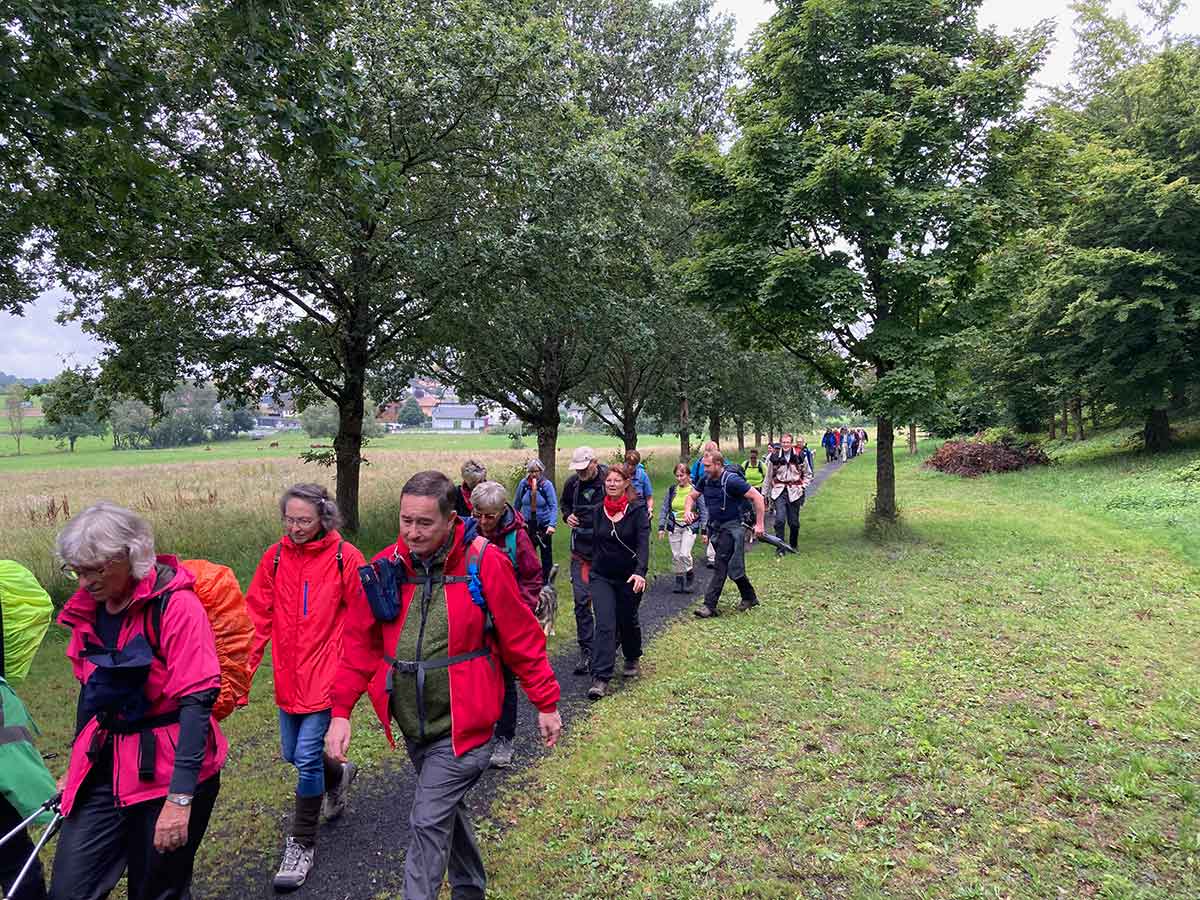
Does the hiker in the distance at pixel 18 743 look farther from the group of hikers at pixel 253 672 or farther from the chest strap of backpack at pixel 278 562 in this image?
the chest strap of backpack at pixel 278 562

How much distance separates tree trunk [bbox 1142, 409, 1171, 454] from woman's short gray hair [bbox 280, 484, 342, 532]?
26.2 meters

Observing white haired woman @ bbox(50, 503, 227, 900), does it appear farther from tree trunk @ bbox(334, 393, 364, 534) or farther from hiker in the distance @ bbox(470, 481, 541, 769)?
tree trunk @ bbox(334, 393, 364, 534)

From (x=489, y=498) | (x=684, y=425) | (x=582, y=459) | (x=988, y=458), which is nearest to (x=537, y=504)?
(x=582, y=459)

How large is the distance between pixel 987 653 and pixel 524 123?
32.9 ft

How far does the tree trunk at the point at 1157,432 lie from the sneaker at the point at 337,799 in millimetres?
25930

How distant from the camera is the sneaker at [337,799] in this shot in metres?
3.98

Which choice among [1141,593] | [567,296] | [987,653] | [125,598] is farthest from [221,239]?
[1141,593]

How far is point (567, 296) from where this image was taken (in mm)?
12547

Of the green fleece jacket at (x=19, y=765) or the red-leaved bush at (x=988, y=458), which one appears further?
the red-leaved bush at (x=988, y=458)

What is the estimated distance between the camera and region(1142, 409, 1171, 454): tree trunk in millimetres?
21562

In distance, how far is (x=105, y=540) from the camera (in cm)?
226

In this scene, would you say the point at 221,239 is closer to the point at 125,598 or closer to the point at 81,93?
the point at 81,93

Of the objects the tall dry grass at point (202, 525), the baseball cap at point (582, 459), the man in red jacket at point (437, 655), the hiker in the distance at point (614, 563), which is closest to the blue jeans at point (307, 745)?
the man in red jacket at point (437, 655)

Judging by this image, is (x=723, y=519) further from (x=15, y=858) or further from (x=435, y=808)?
(x=15, y=858)
